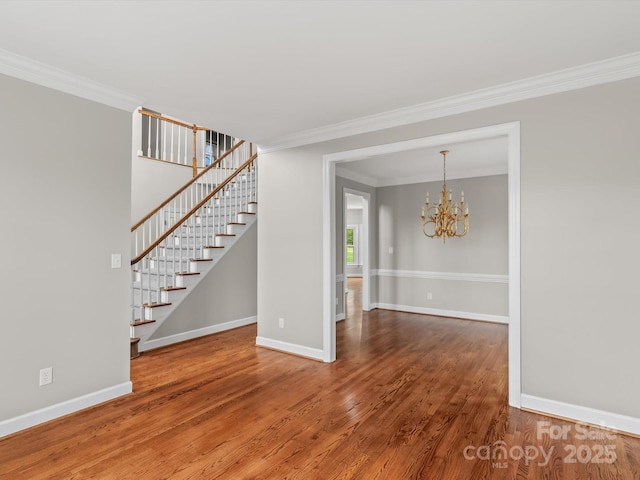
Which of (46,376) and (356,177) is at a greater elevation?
(356,177)

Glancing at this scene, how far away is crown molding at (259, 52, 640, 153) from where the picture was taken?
8.46 ft

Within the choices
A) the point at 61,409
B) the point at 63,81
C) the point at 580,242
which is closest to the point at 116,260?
the point at 61,409

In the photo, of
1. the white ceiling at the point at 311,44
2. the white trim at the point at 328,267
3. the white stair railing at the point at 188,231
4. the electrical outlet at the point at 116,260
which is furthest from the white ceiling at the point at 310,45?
the white stair railing at the point at 188,231

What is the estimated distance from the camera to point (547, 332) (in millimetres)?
2846

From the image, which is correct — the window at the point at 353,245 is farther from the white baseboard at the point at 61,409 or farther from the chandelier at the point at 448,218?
the white baseboard at the point at 61,409

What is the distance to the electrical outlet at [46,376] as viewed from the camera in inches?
106

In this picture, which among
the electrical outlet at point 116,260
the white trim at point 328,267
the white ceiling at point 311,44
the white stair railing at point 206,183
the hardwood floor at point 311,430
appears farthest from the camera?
the white stair railing at point 206,183

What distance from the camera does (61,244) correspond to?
2.82 metres

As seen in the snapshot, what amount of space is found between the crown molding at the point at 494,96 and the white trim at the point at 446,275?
364cm

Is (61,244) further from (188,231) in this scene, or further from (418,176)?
(418,176)

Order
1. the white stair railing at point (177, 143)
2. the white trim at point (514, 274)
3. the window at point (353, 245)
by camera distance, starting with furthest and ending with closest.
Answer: the window at point (353, 245) → the white stair railing at point (177, 143) → the white trim at point (514, 274)

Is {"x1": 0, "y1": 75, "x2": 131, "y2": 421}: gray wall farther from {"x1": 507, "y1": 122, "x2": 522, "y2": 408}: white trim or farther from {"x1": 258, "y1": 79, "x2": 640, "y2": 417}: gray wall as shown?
{"x1": 507, "y1": 122, "x2": 522, "y2": 408}: white trim

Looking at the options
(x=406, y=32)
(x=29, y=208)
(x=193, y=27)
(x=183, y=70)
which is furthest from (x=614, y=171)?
(x=29, y=208)

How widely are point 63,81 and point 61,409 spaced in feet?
8.37
